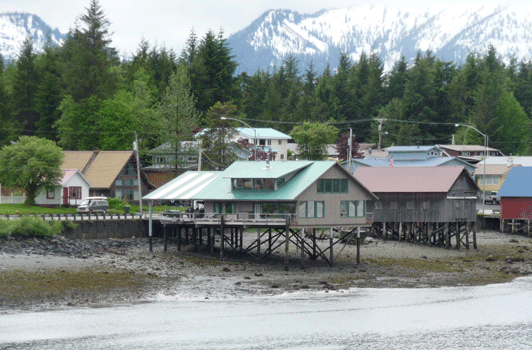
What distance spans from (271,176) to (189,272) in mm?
9065

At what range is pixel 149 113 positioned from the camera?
10200cm

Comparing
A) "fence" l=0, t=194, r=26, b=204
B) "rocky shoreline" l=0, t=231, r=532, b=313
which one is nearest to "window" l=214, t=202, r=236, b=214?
"rocky shoreline" l=0, t=231, r=532, b=313

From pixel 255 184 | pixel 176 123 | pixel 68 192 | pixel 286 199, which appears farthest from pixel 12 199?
pixel 286 199

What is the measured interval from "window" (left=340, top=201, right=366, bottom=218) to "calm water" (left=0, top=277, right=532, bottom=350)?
32.9 ft

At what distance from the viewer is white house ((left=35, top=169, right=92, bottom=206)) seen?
254 ft

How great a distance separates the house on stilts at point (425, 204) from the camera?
214 feet

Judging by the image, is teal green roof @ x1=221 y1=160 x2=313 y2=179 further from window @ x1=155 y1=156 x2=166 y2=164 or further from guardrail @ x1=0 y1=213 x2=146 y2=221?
window @ x1=155 y1=156 x2=166 y2=164

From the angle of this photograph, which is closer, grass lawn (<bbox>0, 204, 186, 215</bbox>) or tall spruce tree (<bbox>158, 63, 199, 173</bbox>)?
grass lawn (<bbox>0, 204, 186, 215</bbox>)

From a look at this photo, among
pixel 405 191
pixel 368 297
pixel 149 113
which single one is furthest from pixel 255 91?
pixel 368 297

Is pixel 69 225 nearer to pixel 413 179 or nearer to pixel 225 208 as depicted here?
pixel 225 208

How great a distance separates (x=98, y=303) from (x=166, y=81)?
97875 millimetres

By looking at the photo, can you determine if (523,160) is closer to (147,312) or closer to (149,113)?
(149,113)

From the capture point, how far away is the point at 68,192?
259 feet

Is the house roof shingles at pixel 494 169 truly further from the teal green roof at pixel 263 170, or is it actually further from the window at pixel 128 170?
the teal green roof at pixel 263 170
